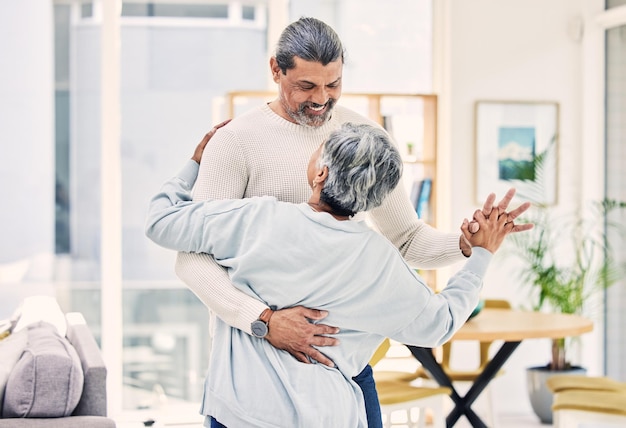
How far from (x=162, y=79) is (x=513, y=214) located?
154 inches

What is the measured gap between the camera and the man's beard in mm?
2012

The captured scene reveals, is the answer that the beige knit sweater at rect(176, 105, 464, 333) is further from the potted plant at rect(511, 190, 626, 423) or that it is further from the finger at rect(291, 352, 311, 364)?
the potted plant at rect(511, 190, 626, 423)

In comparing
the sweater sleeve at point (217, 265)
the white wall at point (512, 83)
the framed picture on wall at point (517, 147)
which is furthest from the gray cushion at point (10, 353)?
the framed picture on wall at point (517, 147)

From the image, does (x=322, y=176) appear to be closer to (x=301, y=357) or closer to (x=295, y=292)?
(x=295, y=292)

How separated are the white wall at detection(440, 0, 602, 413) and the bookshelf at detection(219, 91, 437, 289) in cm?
17

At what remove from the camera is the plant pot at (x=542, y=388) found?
526cm

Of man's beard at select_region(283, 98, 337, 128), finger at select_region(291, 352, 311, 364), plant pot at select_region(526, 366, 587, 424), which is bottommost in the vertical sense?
plant pot at select_region(526, 366, 587, 424)

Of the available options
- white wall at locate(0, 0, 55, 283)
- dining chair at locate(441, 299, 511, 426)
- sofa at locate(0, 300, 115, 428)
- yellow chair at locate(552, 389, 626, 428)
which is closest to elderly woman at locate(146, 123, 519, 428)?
sofa at locate(0, 300, 115, 428)

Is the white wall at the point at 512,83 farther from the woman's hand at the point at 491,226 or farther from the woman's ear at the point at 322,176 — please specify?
the woman's ear at the point at 322,176

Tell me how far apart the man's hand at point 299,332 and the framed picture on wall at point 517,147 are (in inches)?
159

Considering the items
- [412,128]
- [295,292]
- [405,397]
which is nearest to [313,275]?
[295,292]

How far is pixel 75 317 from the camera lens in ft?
13.9

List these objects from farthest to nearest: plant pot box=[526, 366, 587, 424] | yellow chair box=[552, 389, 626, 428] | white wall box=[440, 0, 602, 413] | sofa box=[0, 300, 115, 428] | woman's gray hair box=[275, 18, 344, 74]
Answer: white wall box=[440, 0, 602, 413], plant pot box=[526, 366, 587, 424], yellow chair box=[552, 389, 626, 428], sofa box=[0, 300, 115, 428], woman's gray hair box=[275, 18, 344, 74]

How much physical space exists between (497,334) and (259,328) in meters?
2.37
